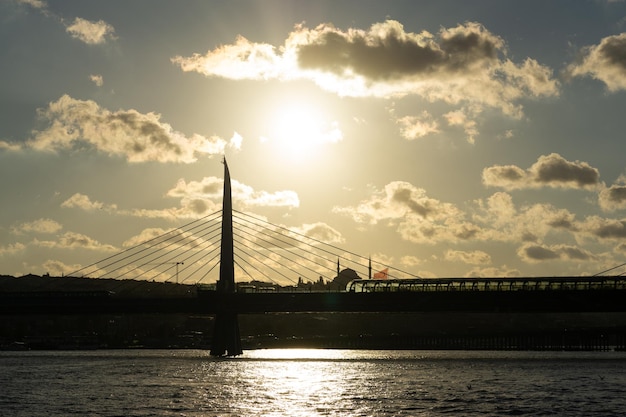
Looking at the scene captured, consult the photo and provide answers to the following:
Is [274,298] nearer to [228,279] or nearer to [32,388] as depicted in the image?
[228,279]

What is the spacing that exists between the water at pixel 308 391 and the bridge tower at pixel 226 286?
19983 millimetres

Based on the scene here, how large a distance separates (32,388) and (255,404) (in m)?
31.1

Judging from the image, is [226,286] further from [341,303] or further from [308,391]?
[308,391]

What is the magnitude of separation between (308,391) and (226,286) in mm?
66596

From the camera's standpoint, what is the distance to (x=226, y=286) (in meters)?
168

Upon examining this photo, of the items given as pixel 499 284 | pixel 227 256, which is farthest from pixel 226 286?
pixel 499 284

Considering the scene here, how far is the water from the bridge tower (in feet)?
65.6

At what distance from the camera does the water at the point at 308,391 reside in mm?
81062

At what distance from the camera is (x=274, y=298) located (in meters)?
166

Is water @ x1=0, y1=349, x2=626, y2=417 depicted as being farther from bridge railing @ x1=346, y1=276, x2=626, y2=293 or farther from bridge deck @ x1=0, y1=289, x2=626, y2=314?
bridge railing @ x1=346, y1=276, x2=626, y2=293

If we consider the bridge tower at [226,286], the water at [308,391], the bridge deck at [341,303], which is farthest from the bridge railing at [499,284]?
the bridge tower at [226,286]

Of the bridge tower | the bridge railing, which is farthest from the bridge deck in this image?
the bridge railing

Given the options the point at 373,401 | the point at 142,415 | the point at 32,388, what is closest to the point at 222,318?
the point at 32,388

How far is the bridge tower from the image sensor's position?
16701cm
